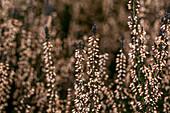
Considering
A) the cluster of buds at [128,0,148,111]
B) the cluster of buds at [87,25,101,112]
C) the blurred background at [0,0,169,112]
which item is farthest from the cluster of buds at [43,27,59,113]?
the cluster of buds at [128,0,148,111]

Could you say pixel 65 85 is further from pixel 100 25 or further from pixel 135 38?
pixel 100 25

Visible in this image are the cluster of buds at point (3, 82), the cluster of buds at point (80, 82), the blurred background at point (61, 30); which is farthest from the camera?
the blurred background at point (61, 30)

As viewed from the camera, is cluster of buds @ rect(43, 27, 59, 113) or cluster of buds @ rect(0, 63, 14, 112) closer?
cluster of buds @ rect(43, 27, 59, 113)

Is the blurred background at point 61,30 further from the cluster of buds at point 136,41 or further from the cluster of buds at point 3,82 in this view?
the cluster of buds at point 136,41

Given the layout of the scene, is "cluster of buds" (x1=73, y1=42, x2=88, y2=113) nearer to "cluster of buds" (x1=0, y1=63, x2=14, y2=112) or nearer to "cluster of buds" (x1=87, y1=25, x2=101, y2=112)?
"cluster of buds" (x1=87, y1=25, x2=101, y2=112)

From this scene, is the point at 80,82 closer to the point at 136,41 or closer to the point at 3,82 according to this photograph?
the point at 136,41

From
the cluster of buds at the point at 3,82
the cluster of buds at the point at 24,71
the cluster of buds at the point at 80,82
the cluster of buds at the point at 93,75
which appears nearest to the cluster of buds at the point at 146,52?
the cluster of buds at the point at 93,75

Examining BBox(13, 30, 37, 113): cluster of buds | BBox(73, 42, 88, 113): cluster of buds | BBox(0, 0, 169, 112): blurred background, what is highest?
BBox(0, 0, 169, 112): blurred background

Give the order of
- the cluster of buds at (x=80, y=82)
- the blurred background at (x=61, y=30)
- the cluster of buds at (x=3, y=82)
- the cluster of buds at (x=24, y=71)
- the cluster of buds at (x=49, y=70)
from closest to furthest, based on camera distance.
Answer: the cluster of buds at (x=80, y=82) < the cluster of buds at (x=49, y=70) < the cluster of buds at (x=3, y=82) < the cluster of buds at (x=24, y=71) < the blurred background at (x=61, y=30)

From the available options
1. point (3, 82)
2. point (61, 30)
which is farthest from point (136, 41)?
point (61, 30)

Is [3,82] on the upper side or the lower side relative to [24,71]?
lower

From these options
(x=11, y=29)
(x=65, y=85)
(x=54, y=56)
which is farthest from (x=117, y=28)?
(x=11, y=29)
